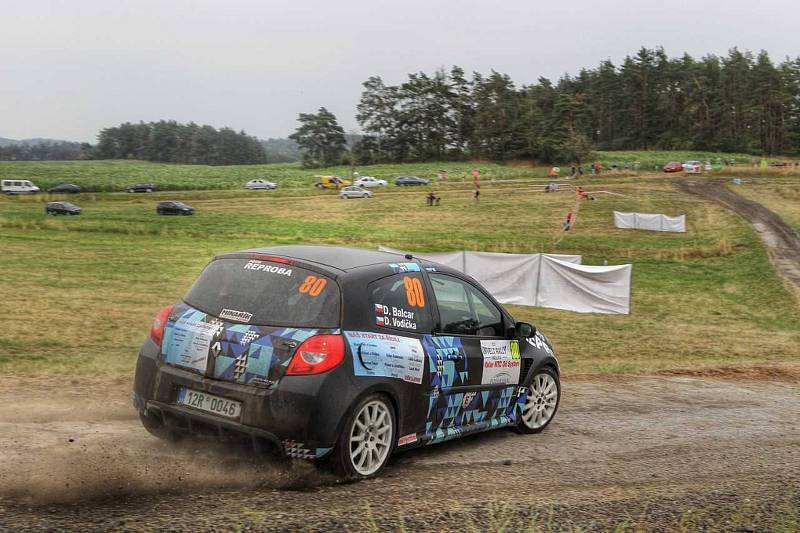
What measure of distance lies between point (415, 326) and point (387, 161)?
134 meters

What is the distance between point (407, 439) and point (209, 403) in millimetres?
1572

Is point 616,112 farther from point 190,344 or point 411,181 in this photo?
point 190,344

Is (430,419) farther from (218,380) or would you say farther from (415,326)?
(218,380)

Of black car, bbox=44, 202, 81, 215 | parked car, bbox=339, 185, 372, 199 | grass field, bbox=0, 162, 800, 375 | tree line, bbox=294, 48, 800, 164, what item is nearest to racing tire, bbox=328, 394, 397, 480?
grass field, bbox=0, 162, 800, 375

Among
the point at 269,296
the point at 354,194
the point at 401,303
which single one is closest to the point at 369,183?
the point at 354,194

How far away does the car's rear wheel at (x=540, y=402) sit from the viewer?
737 centimetres

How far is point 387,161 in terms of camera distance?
138 metres

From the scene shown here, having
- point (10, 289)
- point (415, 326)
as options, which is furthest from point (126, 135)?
point (415, 326)

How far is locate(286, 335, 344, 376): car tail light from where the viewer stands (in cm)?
505

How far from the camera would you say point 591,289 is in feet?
70.0

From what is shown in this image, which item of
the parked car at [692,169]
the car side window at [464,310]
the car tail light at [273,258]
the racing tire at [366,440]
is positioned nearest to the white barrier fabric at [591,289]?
the car side window at [464,310]

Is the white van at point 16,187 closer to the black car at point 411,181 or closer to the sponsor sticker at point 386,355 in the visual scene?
the black car at point 411,181

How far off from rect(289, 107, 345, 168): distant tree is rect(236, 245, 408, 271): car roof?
478 ft

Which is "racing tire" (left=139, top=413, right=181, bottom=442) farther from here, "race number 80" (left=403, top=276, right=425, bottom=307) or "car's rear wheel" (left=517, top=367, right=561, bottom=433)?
"car's rear wheel" (left=517, top=367, right=561, bottom=433)
